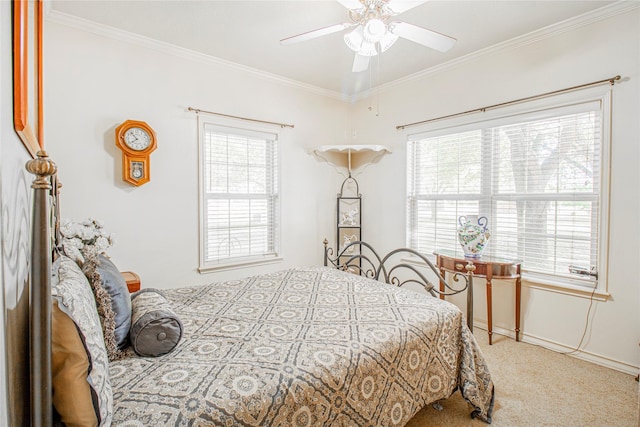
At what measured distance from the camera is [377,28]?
6.38 ft

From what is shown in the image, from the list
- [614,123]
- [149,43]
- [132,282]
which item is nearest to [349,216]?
[132,282]

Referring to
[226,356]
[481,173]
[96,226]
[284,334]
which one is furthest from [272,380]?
[481,173]

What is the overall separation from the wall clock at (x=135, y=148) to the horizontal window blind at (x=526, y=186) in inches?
113

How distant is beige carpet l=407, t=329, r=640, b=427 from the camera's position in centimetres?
189

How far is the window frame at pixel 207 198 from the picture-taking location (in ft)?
10.9

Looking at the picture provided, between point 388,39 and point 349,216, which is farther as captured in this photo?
point 349,216

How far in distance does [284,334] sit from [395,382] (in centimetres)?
57

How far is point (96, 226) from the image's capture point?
1975 mm

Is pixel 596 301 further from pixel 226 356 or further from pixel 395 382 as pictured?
pixel 226 356

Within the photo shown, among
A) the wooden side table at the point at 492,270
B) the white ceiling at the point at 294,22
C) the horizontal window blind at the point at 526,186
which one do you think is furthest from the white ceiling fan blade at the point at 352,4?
the wooden side table at the point at 492,270

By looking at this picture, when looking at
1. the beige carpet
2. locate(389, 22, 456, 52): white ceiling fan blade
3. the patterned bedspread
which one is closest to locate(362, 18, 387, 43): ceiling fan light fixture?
locate(389, 22, 456, 52): white ceiling fan blade

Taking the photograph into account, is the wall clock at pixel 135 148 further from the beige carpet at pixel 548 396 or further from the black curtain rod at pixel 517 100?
the beige carpet at pixel 548 396

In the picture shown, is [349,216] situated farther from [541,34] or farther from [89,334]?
[89,334]

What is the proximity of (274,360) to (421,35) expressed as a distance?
210 centimetres
